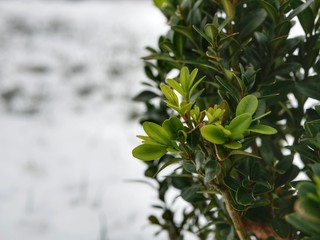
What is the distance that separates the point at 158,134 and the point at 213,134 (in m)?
0.08

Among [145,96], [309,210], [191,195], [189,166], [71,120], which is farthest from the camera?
[71,120]

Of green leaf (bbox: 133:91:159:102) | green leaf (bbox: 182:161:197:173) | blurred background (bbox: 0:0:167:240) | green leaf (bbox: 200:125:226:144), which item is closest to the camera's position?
green leaf (bbox: 200:125:226:144)

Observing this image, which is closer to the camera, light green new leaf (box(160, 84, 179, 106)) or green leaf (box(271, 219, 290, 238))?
light green new leaf (box(160, 84, 179, 106))

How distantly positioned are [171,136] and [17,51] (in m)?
4.38

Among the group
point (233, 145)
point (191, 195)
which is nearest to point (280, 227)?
point (191, 195)

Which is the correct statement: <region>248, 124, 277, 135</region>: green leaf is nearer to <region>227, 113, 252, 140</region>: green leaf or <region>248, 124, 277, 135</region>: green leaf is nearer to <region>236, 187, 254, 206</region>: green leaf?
<region>227, 113, 252, 140</region>: green leaf

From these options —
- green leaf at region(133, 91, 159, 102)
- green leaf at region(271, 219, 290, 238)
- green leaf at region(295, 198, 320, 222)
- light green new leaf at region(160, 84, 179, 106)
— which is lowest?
green leaf at region(271, 219, 290, 238)

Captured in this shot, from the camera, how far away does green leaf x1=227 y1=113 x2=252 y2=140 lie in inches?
22.2

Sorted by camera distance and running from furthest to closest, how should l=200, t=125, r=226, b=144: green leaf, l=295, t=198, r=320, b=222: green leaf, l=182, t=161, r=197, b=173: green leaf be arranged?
l=182, t=161, r=197, b=173: green leaf, l=200, t=125, r=226, b=144: green leaf, l=295, t=198, r=320, b=222: green leaf

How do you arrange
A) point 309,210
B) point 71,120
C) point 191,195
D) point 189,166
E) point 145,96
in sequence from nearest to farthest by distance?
point 309,210 < point 189,166 < point 191,195 < point 145,96 < point 71,120

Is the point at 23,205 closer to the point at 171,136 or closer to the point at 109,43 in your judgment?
the point at 171,136

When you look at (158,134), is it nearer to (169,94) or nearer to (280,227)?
(169,94)

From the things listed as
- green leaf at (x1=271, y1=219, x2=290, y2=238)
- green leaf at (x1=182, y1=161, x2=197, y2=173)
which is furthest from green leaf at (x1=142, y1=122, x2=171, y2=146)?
green leaf at (x1=271, y1=219, x2=290, y2=238)

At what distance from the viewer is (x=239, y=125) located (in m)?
0.57
